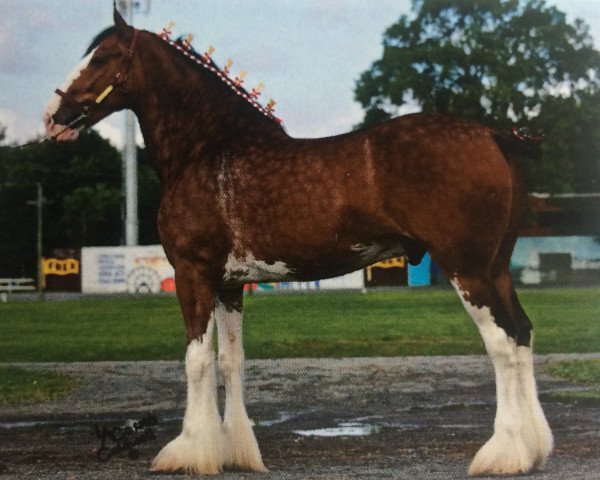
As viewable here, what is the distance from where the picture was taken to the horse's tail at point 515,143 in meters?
5.94

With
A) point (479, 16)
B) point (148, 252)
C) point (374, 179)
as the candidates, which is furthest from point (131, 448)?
point (148, 252)

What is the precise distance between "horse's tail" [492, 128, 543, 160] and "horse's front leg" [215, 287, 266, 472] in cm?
196

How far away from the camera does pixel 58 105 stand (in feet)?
22.2

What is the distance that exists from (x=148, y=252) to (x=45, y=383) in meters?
28.4

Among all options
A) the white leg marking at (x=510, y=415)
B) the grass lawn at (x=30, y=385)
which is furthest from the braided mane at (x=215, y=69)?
the grass lawn at (x=30, y=385)

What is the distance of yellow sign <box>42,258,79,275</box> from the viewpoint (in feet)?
145

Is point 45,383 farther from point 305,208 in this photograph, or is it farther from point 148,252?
point 148,252

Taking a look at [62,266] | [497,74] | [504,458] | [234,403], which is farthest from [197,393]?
[62,266]

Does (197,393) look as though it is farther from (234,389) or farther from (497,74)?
(497,74)

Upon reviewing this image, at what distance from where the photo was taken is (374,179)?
233 inches

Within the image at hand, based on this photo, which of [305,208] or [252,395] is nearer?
[305,208]

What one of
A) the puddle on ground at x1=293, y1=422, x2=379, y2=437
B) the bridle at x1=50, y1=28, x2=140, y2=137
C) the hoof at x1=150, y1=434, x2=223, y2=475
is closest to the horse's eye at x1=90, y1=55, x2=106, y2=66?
the bridle at x1=50, y1=28, x2=140, y2=137

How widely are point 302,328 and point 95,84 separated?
1370 centimetres

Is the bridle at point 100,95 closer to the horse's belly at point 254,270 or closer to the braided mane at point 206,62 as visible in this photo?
the braided mane at point 206,62
